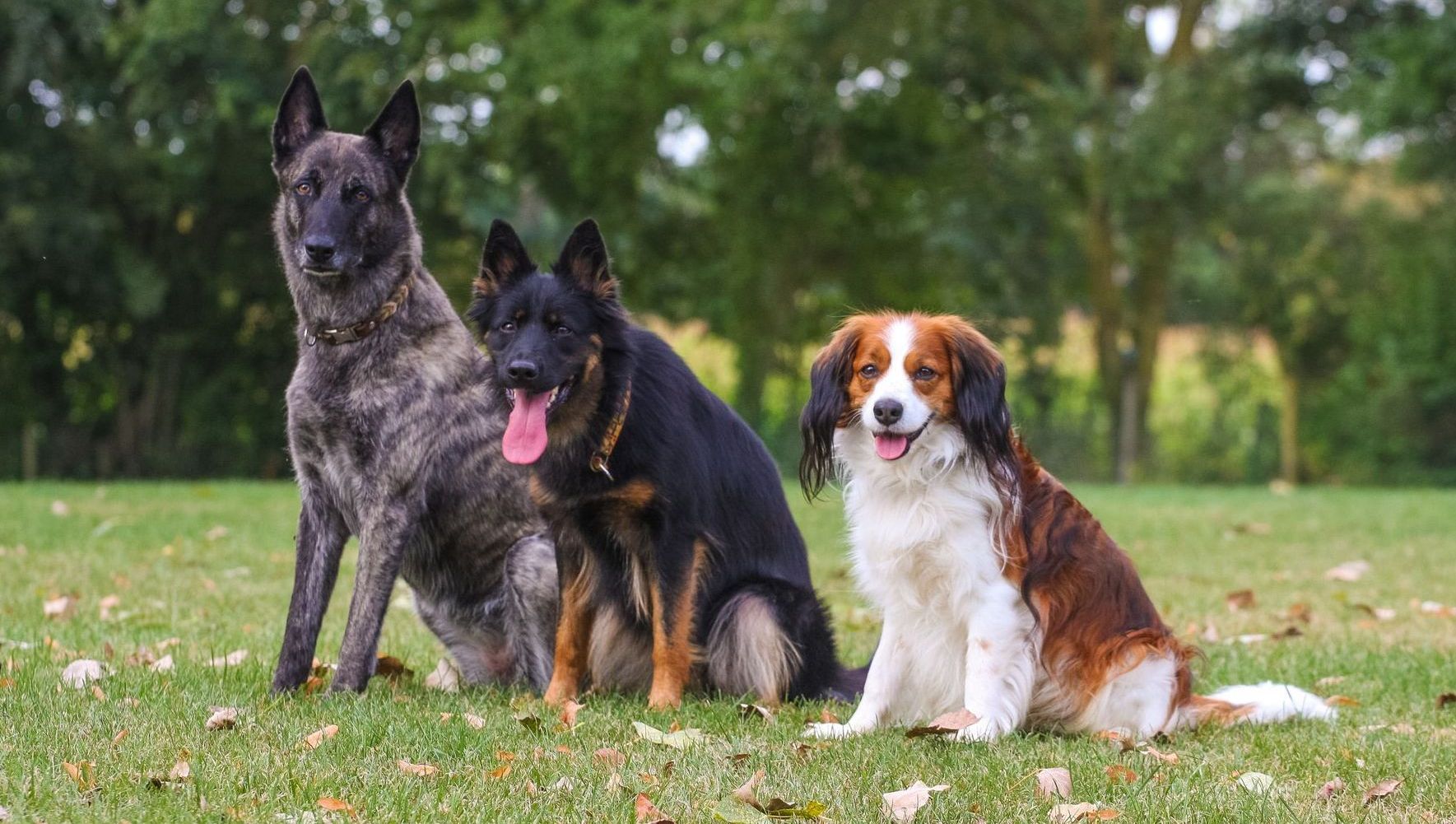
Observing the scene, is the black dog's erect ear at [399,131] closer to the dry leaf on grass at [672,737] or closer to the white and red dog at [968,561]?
the white and red dog at [968,561]

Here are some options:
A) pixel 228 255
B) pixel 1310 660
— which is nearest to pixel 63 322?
pixel 228 255

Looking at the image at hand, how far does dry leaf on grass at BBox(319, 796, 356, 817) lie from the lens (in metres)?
3.70

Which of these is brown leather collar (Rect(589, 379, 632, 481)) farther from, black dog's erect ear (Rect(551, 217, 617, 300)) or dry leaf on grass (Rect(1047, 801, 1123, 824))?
dry leaf on grass (Rect(1047, 801, 1123, 824))

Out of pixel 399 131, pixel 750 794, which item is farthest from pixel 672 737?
pixel 399 131

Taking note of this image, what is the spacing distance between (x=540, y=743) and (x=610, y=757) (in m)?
0.36

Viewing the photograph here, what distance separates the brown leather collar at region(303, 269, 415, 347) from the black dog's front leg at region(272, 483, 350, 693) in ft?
1.82

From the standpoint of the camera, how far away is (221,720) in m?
4.59

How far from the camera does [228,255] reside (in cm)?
2508

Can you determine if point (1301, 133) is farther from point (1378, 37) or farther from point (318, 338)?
point (318, 338)

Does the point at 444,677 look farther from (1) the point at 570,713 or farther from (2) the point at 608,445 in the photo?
(2) the point at 608,445

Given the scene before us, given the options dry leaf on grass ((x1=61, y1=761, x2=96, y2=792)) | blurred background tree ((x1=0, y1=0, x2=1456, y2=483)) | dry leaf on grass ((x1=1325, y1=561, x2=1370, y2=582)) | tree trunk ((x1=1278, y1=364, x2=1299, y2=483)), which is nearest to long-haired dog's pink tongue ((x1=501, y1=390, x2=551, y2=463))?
dry leaf on grass ((x1=61, y1=761, x2=96, y2=792))

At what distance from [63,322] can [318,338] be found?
20.8 meters

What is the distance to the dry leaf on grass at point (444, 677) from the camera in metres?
5.86

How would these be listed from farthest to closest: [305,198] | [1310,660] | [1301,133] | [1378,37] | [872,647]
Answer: [1301,133]
[1378,37]
[872,647]
[1310,660]
[305,198]
